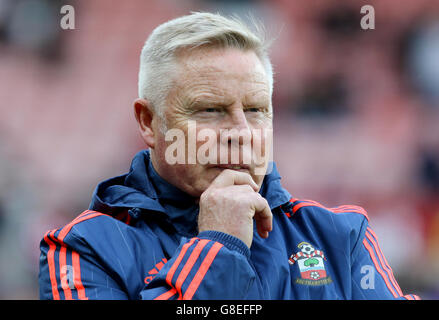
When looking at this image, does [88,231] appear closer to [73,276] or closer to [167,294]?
[73,276]

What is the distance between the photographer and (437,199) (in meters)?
6.12

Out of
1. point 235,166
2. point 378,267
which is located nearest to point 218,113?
point 235,166

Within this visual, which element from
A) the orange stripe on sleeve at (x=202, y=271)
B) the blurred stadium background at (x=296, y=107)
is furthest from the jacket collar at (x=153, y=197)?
the blurred stadium background at (x=296, y=107)

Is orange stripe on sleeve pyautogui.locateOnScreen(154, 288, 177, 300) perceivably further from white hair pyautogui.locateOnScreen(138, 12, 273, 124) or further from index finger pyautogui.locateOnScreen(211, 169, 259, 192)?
white hair pyautogui.locateOnScreen(138, 12, 273, 124)

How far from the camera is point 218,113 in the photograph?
1.64 m

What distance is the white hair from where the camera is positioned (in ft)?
5.41

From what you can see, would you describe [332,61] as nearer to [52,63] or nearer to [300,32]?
[300,32]

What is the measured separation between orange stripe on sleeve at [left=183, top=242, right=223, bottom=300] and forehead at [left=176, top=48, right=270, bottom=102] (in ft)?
1.38

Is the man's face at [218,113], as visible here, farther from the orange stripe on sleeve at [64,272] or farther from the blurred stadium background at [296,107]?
the blurred stadium background at [296,107]

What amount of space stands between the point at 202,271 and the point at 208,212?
0.18m

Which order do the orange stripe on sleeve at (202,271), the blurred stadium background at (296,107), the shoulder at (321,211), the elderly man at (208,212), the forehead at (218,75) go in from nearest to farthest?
the orange stripe on sleeve at (202,271)
the elderly man at (208,212)
the forehead at (218,75)
the shoulder at (321,211)
the blurred stadium background at (296,107)

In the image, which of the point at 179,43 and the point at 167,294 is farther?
the point at 179,43

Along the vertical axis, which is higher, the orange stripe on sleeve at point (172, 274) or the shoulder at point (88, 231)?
the shoulder at point (88, 231)

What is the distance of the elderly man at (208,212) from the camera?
1510mm
